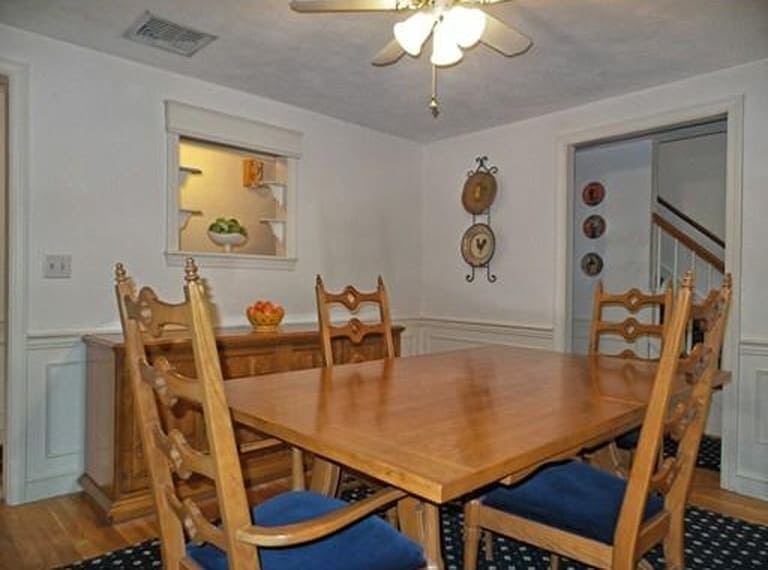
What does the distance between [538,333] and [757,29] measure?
2055mm

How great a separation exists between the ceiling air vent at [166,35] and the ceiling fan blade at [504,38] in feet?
4.37

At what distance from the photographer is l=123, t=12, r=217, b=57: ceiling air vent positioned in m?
2.43

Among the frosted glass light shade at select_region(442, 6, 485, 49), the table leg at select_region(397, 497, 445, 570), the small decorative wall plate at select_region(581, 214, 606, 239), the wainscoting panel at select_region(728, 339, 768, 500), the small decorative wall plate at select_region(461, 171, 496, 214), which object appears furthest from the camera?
the small decorative wall plate at select_region(581, 214, 606, 239)

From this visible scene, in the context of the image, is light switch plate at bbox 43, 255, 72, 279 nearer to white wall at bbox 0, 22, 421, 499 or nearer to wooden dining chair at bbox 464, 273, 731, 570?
white wall at bbox 0, 22, 421, 499

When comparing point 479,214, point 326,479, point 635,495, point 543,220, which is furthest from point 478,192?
point 635,495

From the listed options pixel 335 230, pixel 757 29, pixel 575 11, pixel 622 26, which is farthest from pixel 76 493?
pixel 757 29

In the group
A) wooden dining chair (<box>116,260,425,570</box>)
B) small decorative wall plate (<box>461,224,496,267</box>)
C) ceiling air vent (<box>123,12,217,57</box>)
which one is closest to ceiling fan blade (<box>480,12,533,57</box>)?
ceiling air vent (<box>123,12,217,57</box>)

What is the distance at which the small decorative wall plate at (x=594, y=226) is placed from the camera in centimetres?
464

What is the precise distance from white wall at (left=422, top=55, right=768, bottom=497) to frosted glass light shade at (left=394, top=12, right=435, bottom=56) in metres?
1.97

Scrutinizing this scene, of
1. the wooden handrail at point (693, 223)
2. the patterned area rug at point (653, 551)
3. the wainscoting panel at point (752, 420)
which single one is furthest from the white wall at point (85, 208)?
the wooden handrail at point (693, 223)

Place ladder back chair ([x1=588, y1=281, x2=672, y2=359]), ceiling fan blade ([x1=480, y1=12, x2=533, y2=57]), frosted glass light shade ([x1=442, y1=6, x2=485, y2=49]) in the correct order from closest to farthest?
frosted glass light shade ([x1=442, y1=6, x2=485, y2=49]) < ceiling fan blade ([x1=480, y1=12, x2=533, y2=57]) < ladder back chair ([x1=588, y1=281, x2=672, y2=359])

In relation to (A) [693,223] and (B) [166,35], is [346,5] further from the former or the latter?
(A) [693,223]

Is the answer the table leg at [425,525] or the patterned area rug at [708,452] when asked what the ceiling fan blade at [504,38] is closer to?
the table leg at [425,525]

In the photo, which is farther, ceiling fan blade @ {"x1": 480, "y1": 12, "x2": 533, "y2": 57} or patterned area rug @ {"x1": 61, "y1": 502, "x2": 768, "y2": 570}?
patterned area rug @ {"x1": 61, "y1": 502, "x2": 768, "y2": 570}
